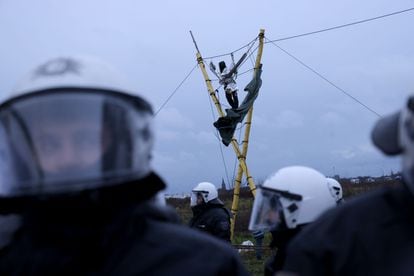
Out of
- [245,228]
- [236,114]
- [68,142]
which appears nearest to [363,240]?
[68,142]

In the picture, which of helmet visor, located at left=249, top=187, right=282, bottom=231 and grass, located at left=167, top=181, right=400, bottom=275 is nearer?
helmet visor, located at left=249, top=187, right=282, bottom=231

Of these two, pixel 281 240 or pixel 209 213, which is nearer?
pixel 281 240

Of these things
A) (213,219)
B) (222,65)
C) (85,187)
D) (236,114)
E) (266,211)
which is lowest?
(213,219)

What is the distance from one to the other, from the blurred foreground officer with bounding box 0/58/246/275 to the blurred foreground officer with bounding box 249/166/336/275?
1.44 m

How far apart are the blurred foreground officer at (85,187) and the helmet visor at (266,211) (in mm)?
1399

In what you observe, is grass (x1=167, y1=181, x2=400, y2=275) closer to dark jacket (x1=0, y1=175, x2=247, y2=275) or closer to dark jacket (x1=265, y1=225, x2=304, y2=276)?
dark jacket (x1=265, y1=225, x2=304, y2=276)

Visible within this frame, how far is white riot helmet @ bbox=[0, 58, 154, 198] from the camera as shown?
6.59 feet

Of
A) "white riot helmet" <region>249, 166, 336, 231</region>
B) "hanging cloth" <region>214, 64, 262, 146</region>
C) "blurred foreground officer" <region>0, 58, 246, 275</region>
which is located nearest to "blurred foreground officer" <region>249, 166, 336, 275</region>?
"white riot helmet" <region>249, 166, 336, 231</region>

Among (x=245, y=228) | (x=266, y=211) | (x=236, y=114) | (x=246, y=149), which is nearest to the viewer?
(x=266, y=211)

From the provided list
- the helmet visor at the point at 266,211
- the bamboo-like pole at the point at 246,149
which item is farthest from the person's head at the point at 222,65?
the helmet visor at the point at 266,211

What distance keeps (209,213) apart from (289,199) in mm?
5523

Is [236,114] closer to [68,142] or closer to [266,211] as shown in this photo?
[266,211]

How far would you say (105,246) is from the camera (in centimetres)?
192

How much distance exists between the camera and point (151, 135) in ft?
7.71
